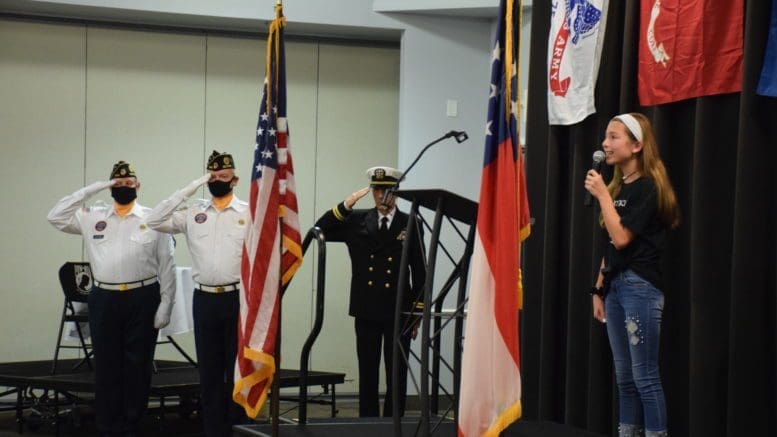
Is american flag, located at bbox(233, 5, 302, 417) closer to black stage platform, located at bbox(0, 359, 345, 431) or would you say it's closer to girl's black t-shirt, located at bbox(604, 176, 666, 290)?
girl's black t-shirt, located at bbox(604, 176, 666, 290)

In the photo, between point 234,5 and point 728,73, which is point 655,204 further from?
point 234,5

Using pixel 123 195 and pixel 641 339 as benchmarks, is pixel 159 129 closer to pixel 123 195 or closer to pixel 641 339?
pixel 123 195

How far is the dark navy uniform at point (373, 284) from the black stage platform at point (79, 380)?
1.12m

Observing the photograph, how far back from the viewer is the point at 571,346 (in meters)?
5.32

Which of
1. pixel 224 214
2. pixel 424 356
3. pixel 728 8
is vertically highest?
pixel 728 8

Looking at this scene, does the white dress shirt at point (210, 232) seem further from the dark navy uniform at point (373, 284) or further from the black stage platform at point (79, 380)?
the black stage platform at point (79, 380)

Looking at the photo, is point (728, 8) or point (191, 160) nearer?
point (728, 8)

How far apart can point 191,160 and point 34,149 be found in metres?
Answer: 1.26

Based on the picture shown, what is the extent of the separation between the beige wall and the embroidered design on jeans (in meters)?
4.57

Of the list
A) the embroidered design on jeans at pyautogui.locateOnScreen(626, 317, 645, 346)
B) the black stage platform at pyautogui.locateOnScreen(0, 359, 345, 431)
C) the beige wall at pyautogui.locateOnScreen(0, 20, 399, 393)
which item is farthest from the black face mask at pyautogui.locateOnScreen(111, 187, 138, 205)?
the embroidered design on jeans at pyautogui.locateOnScreen(626, 317, 645, 346)

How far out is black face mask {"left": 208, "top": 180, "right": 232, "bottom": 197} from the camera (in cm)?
536

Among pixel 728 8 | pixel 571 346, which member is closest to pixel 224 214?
pixel 571 346

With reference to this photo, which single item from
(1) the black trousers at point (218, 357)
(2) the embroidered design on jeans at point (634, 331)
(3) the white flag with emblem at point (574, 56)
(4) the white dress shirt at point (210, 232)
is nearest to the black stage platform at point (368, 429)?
(1) the black trousers at point (218, 357)

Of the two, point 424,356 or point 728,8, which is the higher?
point 728,8
